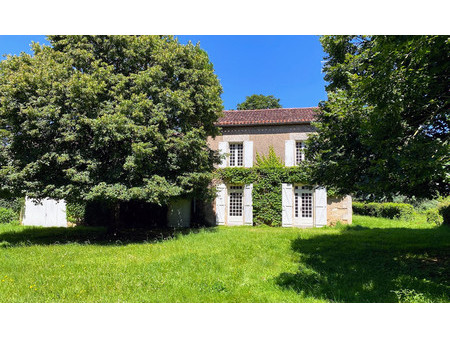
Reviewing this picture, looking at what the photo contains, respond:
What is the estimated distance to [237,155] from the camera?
Result: 14633 mm

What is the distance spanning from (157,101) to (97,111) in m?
1.96

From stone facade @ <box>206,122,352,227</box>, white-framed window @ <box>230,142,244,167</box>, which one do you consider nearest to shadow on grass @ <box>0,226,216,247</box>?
stone facade @ <box>206,122,352,227</box>

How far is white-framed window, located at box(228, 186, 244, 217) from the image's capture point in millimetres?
14281

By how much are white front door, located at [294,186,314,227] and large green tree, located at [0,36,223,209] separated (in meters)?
6.29

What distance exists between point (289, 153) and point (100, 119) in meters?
9.46

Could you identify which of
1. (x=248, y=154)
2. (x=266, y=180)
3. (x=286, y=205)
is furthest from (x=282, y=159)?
(x=286, y=205)

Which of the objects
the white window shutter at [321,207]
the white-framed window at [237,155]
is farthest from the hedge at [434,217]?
the white-framed window at [237,155]

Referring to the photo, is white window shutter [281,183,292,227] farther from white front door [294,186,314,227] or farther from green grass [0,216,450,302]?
green grass [0,216,450,302]

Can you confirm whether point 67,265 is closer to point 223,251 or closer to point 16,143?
point 223,251

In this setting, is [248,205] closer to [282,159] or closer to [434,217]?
[282,159]

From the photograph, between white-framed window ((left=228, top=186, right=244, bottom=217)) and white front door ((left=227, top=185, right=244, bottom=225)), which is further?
white-framed window ((left=228, top=186, right=244, bottom=217))

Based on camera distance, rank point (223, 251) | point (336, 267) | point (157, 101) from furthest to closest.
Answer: point (157, 101), point (223, 251), point (336, 267)

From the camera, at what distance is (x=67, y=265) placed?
5805 mm
